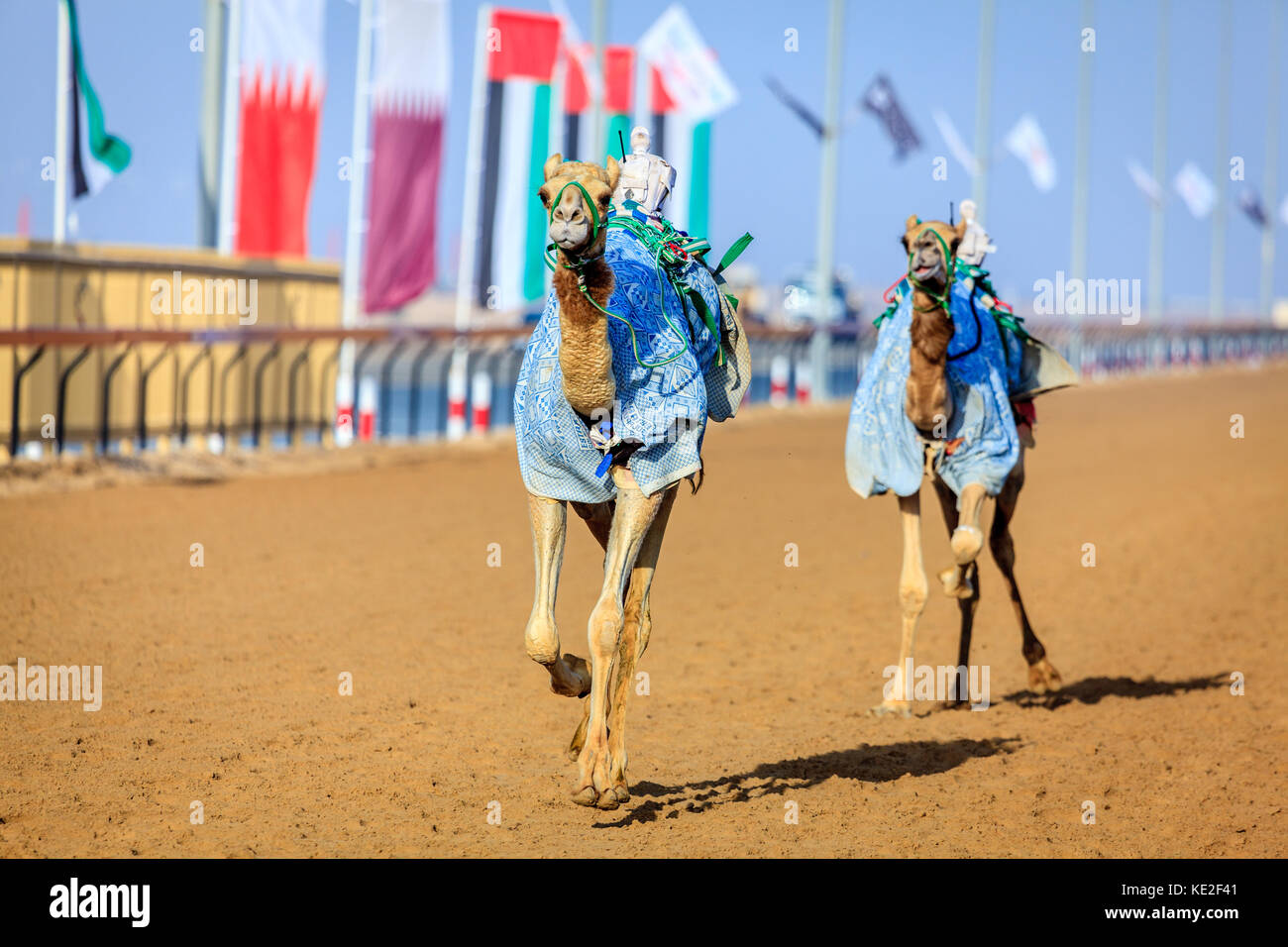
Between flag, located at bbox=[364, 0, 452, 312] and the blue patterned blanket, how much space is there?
1371cm

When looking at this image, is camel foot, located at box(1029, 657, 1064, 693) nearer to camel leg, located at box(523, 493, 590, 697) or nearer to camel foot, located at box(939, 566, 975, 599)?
camel foot, located at box(939, 566, 975, 599)

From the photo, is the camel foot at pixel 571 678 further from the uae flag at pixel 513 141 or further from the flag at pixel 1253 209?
the flag at pixel 1253 209

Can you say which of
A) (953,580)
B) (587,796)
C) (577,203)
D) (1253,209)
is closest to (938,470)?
(953,580)

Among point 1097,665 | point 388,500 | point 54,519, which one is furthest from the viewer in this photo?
point 388,500

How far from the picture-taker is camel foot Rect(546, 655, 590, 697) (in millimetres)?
6647

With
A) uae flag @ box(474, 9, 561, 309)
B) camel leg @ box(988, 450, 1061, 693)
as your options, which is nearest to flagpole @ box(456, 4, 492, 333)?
uae flag @ box(474, 9, 561, 309)

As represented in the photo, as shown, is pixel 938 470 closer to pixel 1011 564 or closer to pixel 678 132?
pixel 1011 564

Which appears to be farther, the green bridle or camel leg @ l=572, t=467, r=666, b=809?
the green bridle

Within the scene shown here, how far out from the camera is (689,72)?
26844 millimetres
